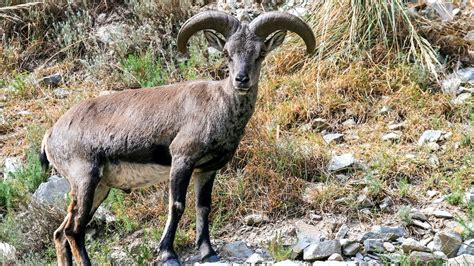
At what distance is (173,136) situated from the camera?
787cm

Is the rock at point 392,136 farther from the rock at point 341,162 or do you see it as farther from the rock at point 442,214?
the rock at point 442,214

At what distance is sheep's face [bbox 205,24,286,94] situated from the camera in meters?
7.62

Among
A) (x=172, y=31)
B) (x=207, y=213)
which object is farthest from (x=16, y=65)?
(x=207, y=213)

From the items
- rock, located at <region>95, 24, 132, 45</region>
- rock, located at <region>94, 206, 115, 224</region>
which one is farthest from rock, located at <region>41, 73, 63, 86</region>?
rock, located at <region>94, 206, 115, 224</region>

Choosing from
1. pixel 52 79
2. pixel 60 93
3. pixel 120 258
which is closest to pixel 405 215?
pixel 120 258

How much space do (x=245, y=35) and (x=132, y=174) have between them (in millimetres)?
1622

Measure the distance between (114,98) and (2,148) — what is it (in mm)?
2844

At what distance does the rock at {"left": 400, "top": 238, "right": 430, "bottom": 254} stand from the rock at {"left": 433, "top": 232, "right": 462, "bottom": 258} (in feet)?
0.53

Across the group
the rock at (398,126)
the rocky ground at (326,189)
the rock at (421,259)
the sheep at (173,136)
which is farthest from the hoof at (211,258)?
the rock at (398,126)

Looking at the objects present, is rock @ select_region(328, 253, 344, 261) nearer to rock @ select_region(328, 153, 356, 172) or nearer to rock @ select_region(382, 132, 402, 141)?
rock @ select_region(328, 153, 356, 172)

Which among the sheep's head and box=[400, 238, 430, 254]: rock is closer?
box=[400, 238, 430, 254]: rock

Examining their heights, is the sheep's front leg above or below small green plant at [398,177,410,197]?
above

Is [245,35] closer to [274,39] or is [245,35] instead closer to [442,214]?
[274,39]

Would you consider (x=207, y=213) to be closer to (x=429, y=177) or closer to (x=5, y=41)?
(x=429, y=177)
